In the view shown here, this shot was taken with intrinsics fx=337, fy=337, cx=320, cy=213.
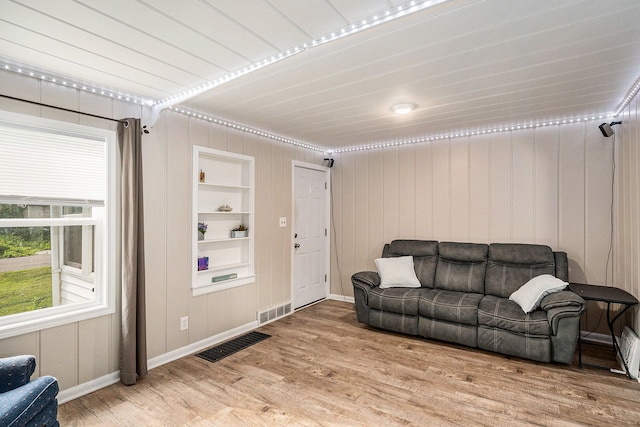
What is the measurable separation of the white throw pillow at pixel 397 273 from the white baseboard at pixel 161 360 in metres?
1.68

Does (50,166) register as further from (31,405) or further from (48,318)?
(31,405)

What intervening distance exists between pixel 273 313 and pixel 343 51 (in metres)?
3.30

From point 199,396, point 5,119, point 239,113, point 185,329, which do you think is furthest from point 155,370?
point 239,113

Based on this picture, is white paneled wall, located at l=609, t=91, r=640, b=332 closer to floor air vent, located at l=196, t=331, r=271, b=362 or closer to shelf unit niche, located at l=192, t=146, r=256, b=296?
floor air vent, located at l=196, t=331, r=271, b=362

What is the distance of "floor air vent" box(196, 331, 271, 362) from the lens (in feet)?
10.8

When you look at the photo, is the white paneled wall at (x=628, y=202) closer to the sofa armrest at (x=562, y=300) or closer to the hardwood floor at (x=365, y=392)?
the sofa armrest at (x=562, y=300)

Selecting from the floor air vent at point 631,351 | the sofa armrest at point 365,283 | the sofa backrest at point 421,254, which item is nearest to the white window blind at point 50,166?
the sofa armrest at point 365,283

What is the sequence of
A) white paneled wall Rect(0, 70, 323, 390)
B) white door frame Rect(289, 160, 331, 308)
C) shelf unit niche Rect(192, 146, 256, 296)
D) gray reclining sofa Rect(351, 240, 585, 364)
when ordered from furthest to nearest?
white door frame Rect(289, 160, 331, 308) → shelf unit niche Rect(192, 146, 256, 296) → gray reclining sofa Rect(351, 240, 585, 364) → white paneled wall Rect(0, 70, 323, 390)

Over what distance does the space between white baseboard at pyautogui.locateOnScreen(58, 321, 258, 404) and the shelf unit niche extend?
52 cm

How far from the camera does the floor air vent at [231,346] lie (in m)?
3.28

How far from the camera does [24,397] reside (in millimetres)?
1745

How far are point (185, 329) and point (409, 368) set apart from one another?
2176 mm

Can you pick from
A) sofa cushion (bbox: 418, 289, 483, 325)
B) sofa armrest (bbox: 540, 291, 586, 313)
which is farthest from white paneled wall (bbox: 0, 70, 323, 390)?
sofa armrest (bbox: 540, 291, 586, 313)

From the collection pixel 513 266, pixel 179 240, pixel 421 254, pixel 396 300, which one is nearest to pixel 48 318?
pixel 179 240
